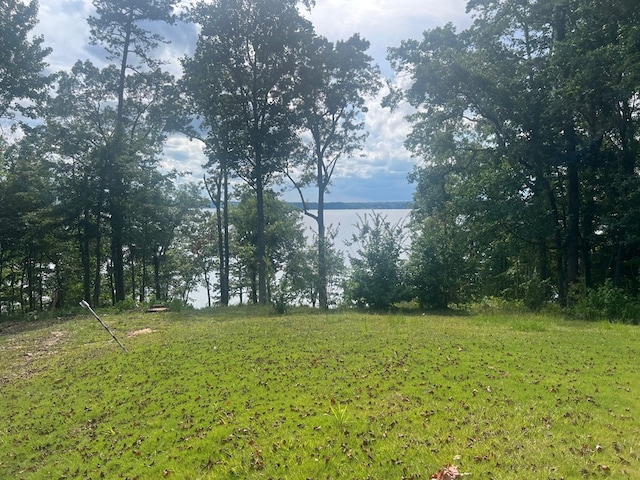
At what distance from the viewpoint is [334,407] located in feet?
18.6

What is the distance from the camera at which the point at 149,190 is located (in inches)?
927

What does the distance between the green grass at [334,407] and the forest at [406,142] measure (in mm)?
7405

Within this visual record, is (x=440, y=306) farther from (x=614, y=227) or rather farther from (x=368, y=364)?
(x=368, y=364)

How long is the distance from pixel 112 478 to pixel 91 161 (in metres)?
20.4

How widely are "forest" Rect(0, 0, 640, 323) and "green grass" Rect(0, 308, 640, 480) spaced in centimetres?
740

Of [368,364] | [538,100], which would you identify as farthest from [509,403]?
[538,100]

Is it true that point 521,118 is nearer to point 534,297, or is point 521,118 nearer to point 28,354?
point 534,297

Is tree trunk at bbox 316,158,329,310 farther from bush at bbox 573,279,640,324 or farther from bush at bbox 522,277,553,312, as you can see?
bush at bbox 573,279,640,324

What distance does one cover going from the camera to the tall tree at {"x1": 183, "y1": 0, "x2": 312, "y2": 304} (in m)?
20.4

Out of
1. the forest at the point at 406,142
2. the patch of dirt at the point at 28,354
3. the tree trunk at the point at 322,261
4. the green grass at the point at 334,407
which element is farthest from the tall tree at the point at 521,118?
the patch of dirt at the point at 28,354

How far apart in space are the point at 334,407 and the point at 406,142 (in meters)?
16.4

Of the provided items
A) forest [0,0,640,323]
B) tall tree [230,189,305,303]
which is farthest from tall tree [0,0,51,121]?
tall tree [230,189,305,303]

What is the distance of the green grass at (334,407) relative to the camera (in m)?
4.44

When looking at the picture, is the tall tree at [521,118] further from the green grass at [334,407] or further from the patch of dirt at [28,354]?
the patch of dirt at [28,354]
